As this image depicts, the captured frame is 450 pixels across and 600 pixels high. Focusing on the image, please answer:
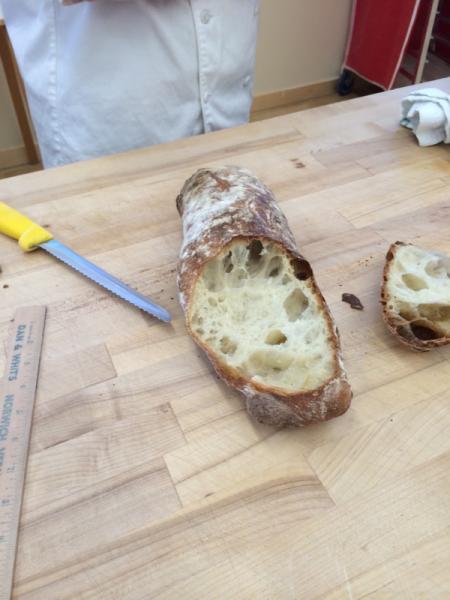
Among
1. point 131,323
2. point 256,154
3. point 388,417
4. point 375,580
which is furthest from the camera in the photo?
point 256,154

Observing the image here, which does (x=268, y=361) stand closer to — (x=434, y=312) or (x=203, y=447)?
(x=203, y=447)

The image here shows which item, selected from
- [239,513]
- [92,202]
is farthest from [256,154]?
[239,513]

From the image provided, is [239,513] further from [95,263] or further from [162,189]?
[162,189]

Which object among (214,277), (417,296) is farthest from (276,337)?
(417,296)

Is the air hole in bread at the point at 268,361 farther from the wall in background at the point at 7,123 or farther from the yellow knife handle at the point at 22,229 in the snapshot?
the wall in background at the point at 7,123

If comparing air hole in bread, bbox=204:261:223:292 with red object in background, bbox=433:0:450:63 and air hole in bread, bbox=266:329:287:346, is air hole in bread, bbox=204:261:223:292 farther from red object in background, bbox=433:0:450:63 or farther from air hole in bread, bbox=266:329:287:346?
red object in background, bbox=433:0:450:63

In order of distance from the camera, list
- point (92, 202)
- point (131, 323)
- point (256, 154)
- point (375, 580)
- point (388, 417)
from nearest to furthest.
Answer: point (375, 580) < point (388, 417) < point (131, 323) < point (92, 202) < point (256, 154)

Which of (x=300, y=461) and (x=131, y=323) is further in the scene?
(x=131, y=323)
